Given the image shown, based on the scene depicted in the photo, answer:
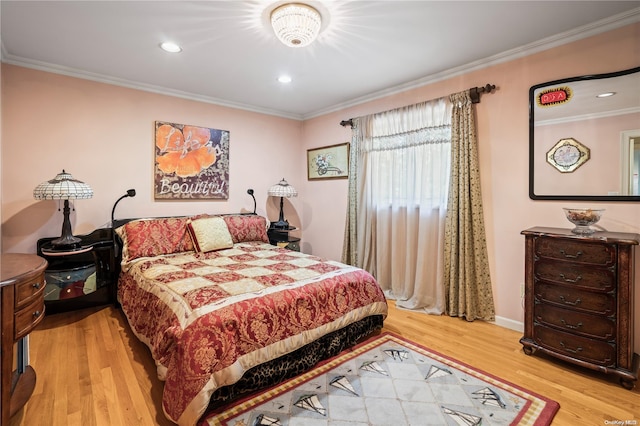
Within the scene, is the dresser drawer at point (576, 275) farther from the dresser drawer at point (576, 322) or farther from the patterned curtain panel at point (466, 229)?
the patterned curtain panel at point (466, 229)

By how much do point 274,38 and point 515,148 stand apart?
2.33m

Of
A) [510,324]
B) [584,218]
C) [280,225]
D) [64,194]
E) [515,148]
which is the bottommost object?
[510,324]

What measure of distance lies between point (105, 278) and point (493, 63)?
4374 millimetres

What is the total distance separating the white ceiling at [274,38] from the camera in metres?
2.09

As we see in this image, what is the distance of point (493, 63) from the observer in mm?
2834

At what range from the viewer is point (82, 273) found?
2.81 metres

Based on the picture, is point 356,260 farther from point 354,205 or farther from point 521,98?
point 521,98

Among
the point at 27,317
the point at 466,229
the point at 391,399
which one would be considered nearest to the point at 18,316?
the point at 27,317

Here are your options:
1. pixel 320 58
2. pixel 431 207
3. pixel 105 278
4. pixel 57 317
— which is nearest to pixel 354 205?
pixel 431 207

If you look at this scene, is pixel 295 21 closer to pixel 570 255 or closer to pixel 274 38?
pixel 274 38

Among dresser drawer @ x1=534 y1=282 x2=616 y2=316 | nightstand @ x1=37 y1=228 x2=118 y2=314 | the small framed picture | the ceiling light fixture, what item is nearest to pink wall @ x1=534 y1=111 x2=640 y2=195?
dresser drawer @ x1=534 y1=282 x2=616 y2=316

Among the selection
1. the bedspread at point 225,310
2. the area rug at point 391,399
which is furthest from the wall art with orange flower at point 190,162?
the area rug at point 391,399

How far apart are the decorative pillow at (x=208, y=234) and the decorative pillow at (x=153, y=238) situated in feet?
0.28

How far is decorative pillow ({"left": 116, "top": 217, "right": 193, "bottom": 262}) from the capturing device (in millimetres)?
2945
